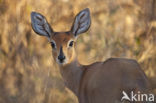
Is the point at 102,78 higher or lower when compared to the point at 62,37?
lower

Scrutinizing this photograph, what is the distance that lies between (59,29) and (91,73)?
11.7ft

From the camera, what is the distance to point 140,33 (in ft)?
31.6

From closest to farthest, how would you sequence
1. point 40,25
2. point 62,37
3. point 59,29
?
1. point 62,37
2. point 40,25
3. point 59,29

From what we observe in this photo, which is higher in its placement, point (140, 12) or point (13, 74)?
point (140, 12)

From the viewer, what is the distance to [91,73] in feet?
21.1

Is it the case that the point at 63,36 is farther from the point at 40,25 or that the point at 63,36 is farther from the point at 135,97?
the point at 135,97

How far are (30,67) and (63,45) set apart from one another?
312 cm

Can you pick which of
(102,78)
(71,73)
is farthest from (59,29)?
A: (102,78)

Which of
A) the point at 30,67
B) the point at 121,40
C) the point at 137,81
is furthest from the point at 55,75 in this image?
the point at 137,81

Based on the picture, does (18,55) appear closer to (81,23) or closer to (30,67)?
(30,67)

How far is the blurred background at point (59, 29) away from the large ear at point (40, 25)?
7.97 feet

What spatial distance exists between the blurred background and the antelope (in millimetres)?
2410

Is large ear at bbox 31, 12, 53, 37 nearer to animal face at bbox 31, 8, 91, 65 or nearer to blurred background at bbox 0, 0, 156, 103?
animal face at bbox 31, 8, 91, 65

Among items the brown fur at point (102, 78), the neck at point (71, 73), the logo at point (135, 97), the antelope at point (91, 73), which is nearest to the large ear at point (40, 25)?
the antelope at point (91, 73)
